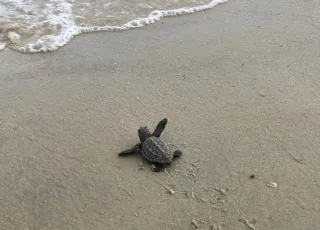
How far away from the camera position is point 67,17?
5.50 meters

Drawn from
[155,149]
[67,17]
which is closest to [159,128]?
[155,149]

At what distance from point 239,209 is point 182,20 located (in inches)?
132

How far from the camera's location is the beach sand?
104 inches

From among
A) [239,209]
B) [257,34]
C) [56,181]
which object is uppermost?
[257,34]

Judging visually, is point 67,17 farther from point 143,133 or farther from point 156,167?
point 156,167

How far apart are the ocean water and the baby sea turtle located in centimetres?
231

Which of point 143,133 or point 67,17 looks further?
point 67,17

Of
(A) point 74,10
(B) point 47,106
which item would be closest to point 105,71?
(B) point 47,106

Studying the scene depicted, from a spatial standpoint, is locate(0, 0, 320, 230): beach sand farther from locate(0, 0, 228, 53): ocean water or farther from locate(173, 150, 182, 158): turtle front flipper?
locate(0, 0, 228, 53): ocean water

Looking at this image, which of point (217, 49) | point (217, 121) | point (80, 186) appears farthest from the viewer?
point (217, 49)

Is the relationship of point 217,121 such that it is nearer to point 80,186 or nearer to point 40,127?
point 80,186

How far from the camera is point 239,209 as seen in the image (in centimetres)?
261

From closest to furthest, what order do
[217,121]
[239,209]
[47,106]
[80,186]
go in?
[239,209] → [80,186] → [217,121] → [47,106]

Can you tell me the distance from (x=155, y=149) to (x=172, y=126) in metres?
0.48
